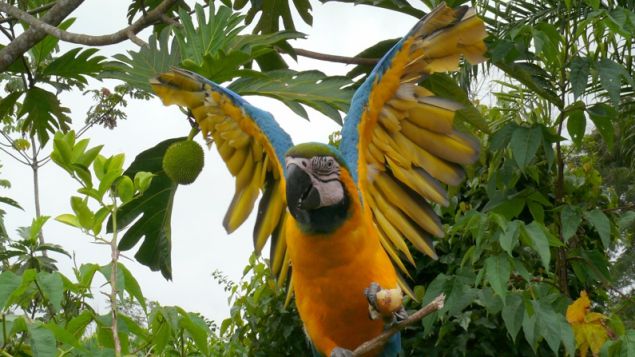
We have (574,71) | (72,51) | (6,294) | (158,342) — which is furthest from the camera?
(72,51)

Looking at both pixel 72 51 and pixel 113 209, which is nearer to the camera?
pixel 113 209

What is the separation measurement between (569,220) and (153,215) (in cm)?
96

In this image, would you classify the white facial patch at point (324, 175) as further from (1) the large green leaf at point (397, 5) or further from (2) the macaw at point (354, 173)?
(1) the large green leaf at point (397, 5)

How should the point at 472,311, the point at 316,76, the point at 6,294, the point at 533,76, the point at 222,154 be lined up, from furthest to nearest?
the point at 472,311 → the point at 533,76 → the point at 316,76 → the point at 222,154 → the point at 6,294

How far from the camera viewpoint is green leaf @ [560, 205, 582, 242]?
1843mm

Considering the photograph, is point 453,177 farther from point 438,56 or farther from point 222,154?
point 222,154

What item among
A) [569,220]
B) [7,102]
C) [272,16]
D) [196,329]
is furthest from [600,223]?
[7,102]

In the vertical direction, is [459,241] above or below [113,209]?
below

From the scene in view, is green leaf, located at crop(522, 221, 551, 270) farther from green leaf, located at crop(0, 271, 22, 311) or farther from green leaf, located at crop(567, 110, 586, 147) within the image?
green leaf, located at crop(0, 271, 22, 311)

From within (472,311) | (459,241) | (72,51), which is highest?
(72,51)

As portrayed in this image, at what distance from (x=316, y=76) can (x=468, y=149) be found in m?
0.44

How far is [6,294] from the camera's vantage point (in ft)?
3.23

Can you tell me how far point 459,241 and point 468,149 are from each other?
4.23 ft

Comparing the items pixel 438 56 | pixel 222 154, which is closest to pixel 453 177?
pixel 438 56
